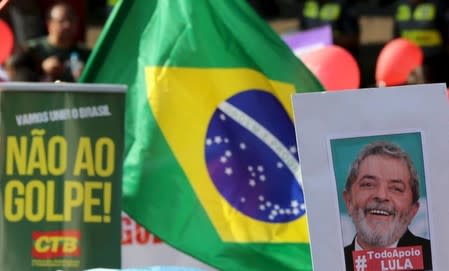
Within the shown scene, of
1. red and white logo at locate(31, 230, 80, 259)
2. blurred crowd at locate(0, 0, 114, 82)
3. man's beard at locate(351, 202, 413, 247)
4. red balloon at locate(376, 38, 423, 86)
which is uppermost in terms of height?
blurred crowd at locate(0, 0, 114, 82)

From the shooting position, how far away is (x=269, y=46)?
6.59 meters

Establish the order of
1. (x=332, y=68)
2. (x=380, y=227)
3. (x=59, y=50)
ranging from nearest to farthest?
(x=380, y=227) < (x=332, y=68) < (x=59, y=50)

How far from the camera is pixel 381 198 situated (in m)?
4.46

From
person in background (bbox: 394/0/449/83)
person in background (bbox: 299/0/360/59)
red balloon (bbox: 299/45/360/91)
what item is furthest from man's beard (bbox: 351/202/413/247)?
person in background (bbox: 394/0/449/83)

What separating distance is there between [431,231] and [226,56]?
2237 millimetres

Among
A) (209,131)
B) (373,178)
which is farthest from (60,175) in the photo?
(373,178)

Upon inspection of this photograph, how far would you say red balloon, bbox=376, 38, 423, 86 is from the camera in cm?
1014

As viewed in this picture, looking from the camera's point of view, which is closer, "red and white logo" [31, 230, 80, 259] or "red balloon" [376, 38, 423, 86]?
"red and white logo" [31, 230, 80, 259]

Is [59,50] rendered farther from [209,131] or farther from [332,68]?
[209,131]

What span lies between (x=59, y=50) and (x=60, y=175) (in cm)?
464

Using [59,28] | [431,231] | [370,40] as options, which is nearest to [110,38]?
[431,231]

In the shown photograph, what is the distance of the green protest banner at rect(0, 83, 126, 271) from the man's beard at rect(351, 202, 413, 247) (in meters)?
1.57

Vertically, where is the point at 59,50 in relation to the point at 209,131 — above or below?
above

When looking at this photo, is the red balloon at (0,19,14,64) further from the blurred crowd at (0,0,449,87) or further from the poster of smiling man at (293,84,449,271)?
the poster of smiling man at (293,84,449,271)
